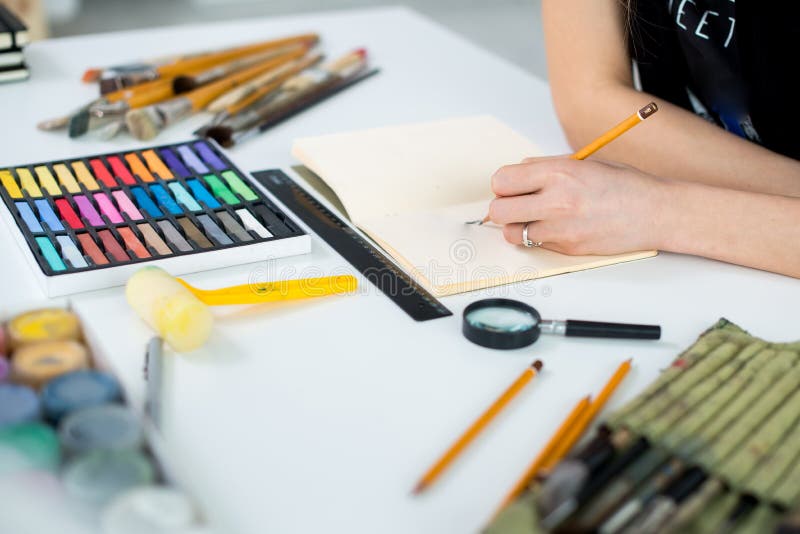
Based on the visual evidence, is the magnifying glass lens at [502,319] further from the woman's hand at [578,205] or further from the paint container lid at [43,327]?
the paint container lid at [43,327]

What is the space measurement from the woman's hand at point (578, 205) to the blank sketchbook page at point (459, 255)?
0.02 metres

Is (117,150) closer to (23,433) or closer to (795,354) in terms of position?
(23,433)

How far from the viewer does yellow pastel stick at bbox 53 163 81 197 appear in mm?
1017

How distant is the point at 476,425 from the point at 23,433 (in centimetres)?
32

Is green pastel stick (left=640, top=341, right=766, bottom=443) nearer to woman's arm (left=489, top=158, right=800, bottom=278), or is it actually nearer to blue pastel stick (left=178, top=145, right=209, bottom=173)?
woman's arm (left=489, top=158, right=800, bottom=278)

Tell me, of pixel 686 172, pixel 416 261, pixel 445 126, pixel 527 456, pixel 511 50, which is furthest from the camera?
pixel 511 50

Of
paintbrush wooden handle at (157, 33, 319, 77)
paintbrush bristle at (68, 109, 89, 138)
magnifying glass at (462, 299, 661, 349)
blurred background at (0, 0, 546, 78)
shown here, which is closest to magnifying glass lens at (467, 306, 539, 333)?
magnifying glass at (462, 299, 661, 349)

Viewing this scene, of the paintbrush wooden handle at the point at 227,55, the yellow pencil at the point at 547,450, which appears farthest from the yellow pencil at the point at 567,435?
the paintbrush wooden handle at the point at 227,55

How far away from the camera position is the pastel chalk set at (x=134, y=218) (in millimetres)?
886

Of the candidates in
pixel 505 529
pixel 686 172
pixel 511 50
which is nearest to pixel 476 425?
pixel 505 529

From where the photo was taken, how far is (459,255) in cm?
96

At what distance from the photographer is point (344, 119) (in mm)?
1332

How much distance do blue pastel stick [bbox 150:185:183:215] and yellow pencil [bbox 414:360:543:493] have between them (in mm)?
420

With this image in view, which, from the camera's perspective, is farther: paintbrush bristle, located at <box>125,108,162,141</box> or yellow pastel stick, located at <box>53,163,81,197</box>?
paintbrush bristle, located at <box>125,108,162,141</box>
